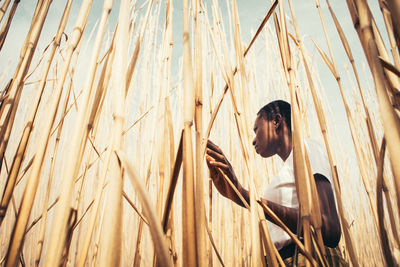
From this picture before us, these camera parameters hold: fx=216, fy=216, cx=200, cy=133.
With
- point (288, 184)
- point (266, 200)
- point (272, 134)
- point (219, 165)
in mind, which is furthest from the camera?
point (272, 134)

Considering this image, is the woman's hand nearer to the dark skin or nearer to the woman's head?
the dark skin

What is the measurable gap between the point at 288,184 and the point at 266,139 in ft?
1.09

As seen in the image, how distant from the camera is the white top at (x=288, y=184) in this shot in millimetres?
784

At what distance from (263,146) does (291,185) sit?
325 millimetres

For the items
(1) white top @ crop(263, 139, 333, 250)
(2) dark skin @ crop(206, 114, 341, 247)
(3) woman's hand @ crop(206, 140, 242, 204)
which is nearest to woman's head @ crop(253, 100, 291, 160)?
(2) dark skin @ crop(206, 114, 341, 247)

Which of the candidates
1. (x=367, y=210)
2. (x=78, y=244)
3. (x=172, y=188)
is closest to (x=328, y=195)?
(x=172, y=188)

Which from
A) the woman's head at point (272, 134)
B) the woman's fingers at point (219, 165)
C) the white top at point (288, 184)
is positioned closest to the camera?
the woman's fingers at point (219, 165)

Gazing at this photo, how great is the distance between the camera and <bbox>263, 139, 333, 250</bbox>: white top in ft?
2.57

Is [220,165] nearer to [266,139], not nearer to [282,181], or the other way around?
[282,181]

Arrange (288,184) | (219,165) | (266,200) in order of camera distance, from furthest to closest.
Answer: (288,184) < (266,200) < (219,165)

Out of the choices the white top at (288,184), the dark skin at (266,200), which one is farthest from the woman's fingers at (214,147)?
the white top at (288,184)

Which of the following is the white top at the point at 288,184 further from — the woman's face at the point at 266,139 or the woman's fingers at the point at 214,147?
the woman's fingers at the point at 214,147

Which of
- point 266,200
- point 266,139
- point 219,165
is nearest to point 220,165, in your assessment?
point 219,165

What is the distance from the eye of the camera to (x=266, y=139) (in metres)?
1.15
